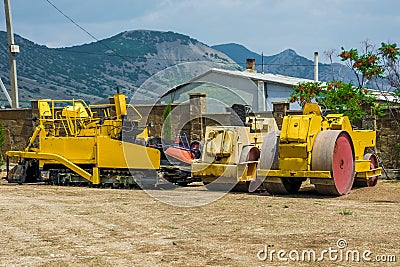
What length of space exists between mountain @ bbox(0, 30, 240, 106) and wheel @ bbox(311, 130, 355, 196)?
3105 inches

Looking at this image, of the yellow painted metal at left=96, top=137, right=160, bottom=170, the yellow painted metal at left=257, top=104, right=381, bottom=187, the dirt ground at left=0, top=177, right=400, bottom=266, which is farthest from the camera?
the yellow painted metal at left=96, top=137, right=160, bottom=170

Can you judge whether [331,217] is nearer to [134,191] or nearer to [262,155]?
[262,155]

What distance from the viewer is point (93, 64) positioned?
470 ft

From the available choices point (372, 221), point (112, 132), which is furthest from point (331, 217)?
point (112, 132)

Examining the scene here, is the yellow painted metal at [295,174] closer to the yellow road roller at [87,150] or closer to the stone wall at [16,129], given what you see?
the yellow road roller at [87,150]

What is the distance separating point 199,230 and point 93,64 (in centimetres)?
13650

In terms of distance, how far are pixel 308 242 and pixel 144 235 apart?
2.31 m

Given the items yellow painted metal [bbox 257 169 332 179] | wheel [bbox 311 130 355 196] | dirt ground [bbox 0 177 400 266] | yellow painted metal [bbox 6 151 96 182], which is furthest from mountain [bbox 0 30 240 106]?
dirt ground [bbox 0 177 400 266]

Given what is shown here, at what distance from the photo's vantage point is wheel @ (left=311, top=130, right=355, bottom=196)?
515 inches

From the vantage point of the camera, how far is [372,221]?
10.2 meters

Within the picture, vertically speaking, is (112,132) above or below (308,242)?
above

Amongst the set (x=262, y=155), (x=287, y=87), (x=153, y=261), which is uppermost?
(x=287, y=87)

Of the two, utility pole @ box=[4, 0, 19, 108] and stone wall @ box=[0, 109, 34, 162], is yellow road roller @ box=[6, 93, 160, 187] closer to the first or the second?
stone wall @ box=[0, 109, 34, 162]

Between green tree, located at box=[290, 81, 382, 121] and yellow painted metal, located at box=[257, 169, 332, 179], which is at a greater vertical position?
green tree, located at box=[290, 81, 382, 121]
